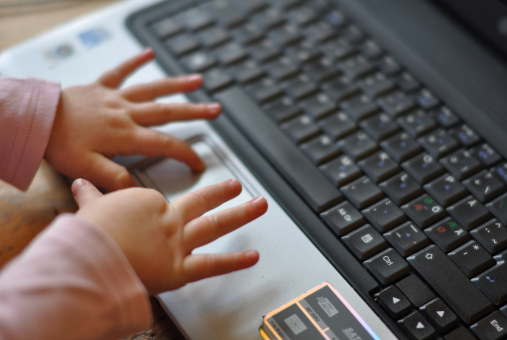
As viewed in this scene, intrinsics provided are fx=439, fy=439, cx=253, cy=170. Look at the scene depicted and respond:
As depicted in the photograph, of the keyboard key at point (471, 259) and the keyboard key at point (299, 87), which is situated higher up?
the keyboard key at point (299, 87)

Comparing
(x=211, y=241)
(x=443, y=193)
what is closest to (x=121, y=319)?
(x=211, y=241)

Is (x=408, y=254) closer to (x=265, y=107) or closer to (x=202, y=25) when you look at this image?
(x=265, y=107)

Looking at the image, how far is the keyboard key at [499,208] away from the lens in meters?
0.44

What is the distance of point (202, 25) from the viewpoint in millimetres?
604

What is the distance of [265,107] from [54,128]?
9.5 inches

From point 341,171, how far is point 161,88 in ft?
0.79

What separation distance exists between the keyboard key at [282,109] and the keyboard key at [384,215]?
149mm

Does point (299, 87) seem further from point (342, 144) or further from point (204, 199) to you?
point (204, 199)

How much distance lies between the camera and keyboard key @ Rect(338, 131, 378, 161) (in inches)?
19.3

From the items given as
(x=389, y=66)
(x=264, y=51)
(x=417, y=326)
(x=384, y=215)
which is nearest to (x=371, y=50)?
(x=389, y=66)

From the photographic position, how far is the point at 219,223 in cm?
41

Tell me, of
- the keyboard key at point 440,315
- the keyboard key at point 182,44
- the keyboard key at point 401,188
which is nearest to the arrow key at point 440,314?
the keyboard key at point 440,315

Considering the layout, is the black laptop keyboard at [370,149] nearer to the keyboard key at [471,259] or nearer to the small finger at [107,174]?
the keyboard key at [471,259]

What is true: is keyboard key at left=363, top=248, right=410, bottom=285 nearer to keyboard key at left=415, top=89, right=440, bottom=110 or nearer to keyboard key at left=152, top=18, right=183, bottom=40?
keyboard key at left=415, top=89, right=440, bottom=110
